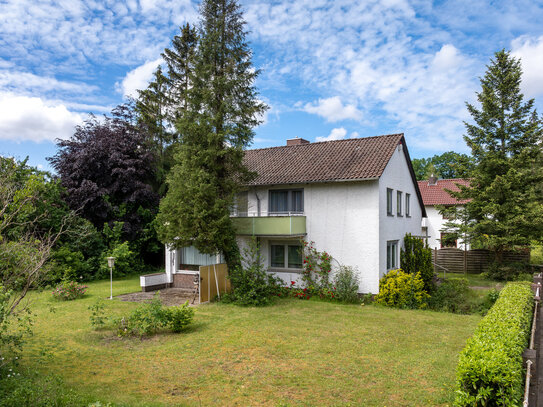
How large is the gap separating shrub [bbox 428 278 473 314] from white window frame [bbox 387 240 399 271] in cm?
235

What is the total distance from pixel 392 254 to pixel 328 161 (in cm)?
594

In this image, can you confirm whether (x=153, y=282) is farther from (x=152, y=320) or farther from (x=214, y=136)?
(x=152, y=320)

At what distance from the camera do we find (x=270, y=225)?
17672 mm

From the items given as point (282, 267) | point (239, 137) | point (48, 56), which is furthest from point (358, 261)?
point (48, 56)

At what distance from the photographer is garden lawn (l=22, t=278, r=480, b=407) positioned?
6.92m

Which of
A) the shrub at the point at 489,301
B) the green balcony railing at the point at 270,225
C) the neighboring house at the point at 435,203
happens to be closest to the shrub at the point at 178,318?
the green balcony railing at the point at 270,225

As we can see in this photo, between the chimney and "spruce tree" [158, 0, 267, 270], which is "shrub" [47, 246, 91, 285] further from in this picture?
the chimney

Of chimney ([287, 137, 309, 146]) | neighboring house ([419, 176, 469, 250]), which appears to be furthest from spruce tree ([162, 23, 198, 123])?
neighboring house ([419, 176, 469, 250])

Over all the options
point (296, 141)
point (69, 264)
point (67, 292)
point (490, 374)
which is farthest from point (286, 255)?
point (490, 374)

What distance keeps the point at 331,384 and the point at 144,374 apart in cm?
406

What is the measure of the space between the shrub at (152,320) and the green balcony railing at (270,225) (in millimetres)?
6315

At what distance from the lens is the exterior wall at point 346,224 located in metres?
16.6

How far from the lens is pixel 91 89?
1747 cm

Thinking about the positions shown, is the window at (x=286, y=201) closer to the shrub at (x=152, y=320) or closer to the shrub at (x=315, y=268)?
the shrub at (x=315, y=268)
